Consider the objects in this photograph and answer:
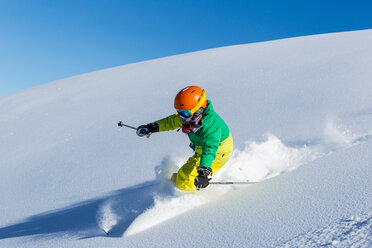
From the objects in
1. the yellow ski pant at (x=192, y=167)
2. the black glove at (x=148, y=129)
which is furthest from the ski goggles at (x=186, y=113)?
the black glove at (x=148, y=129)

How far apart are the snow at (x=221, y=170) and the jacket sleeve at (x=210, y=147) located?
14.3 inches

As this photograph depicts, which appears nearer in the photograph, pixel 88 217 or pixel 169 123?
pixel 88 217

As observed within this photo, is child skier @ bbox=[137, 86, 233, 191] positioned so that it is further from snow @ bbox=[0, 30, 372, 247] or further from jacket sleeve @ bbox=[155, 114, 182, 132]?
jacket sleeve @ bbox=[155, 114, 182, 132]

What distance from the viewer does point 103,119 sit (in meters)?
7.86

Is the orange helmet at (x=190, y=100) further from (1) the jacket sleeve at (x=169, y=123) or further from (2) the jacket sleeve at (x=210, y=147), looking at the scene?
(1) the jacket sleeve at (x=169, y=123)

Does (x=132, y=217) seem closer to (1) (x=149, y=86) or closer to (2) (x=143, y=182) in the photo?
(2) (x=143, y=182)

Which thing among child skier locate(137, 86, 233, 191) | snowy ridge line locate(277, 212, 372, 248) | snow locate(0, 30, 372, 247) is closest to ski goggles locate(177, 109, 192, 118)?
child skier locate(137, 86, 233, 191)

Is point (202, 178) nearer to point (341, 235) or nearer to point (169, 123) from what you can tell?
point (169, 123)

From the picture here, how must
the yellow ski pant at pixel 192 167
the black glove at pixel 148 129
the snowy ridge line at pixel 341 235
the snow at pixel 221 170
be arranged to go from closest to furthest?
the snowy ridge line at pixel 341 235
the snow at pixel 221 170
the yellow ski pant at pixel 192 167
the black glove at pixel 148 129

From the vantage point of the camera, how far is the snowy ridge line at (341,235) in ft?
5.23

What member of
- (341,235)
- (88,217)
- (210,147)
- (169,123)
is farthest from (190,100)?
(341,235)

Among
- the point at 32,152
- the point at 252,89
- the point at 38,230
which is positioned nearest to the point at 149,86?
the point at 252,89

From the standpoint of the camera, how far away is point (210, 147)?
3.06 m

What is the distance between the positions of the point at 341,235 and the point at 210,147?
154cm
